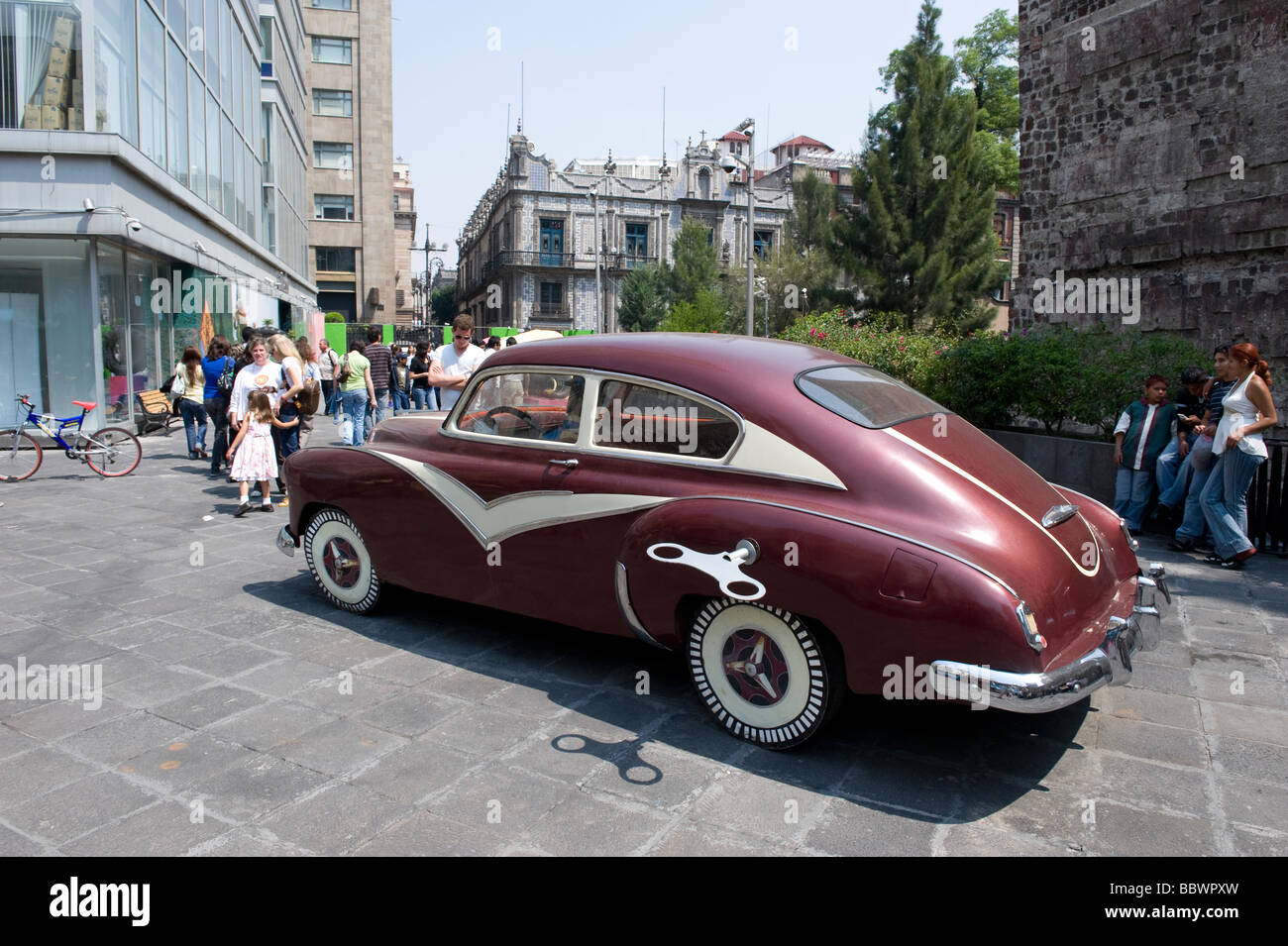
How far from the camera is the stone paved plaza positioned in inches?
123

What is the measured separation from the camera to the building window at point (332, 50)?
172 feet

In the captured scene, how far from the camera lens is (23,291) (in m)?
13.6

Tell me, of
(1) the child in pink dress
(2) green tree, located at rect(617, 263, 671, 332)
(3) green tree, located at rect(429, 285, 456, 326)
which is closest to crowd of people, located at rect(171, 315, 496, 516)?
(1) the child in pink dress

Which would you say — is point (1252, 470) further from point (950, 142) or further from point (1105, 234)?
Result: point (950, 142)

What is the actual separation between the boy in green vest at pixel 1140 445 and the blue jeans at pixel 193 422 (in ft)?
36.9

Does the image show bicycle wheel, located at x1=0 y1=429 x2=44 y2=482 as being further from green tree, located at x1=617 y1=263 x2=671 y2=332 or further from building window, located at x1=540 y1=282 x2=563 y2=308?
building window, located at x1=540 y1=282 x2=563 y2=308

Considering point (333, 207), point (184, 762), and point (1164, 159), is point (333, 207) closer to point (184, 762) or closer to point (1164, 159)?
point (1164, 159)

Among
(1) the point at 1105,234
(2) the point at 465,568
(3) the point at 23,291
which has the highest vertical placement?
(1) the point at 1105,234

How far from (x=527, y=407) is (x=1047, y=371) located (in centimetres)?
723

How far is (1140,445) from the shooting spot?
8242 mm

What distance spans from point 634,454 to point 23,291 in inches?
526

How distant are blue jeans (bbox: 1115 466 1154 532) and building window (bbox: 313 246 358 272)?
51346 millimetres

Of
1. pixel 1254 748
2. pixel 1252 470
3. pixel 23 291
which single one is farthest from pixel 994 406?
pixel 23 291
